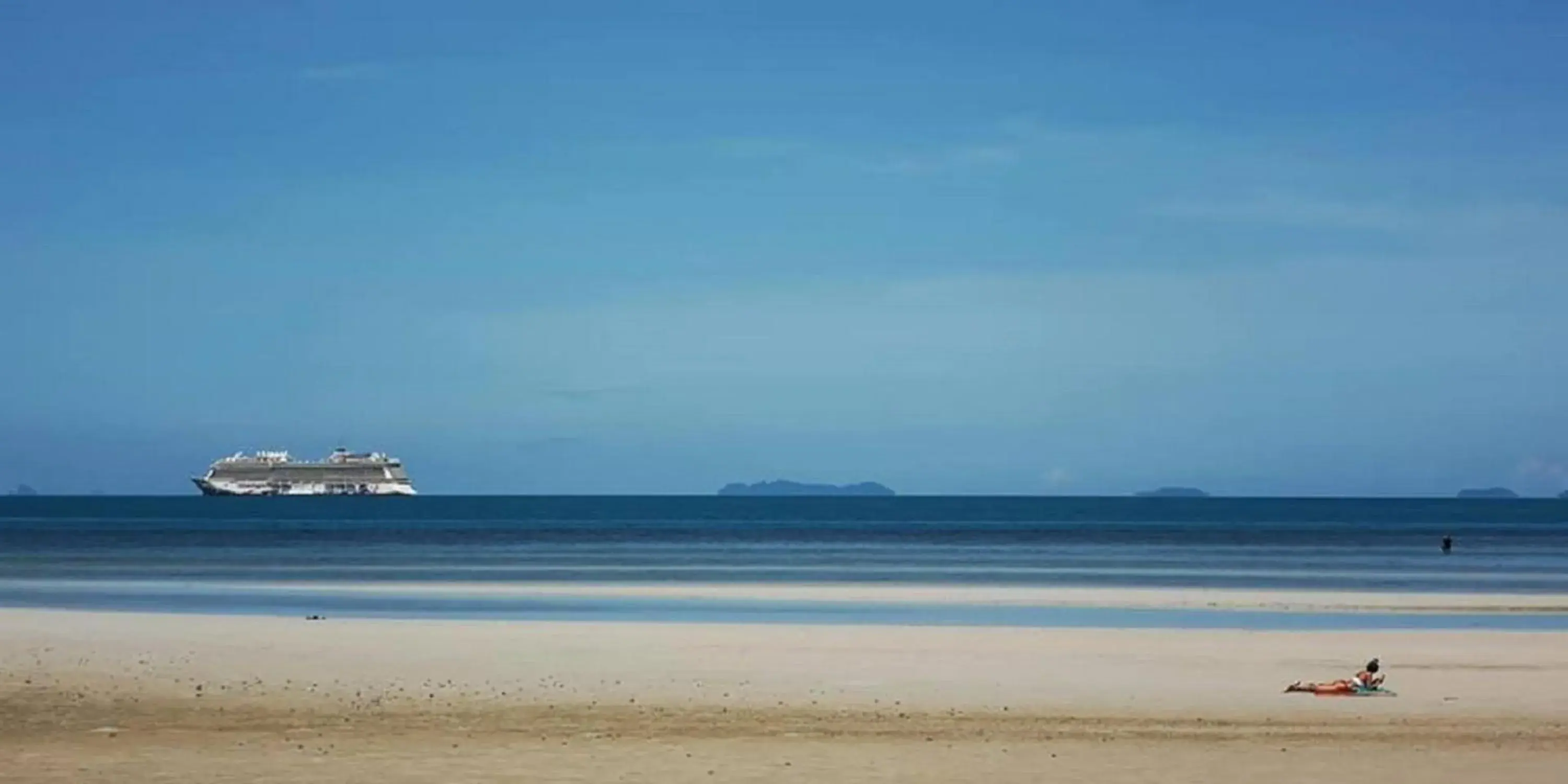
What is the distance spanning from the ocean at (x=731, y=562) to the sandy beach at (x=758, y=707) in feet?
20.6

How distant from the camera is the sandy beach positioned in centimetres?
1608

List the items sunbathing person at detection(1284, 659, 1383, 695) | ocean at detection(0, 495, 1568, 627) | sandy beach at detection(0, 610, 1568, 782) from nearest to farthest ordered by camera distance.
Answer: sandy beach at detection(0, 610, 1568, 782) < sunbathing person at detection(1284, 659, 1383, 695) < ocean at detection(0, 495, 1568, 627)

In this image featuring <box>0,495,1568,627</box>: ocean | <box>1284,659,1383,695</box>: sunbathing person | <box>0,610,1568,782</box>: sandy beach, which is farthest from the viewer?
<box>0,495,1568,627</box>: ocean

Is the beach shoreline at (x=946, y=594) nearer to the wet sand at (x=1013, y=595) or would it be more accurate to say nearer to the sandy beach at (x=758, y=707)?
the wet sand at (x=1013, y=595)

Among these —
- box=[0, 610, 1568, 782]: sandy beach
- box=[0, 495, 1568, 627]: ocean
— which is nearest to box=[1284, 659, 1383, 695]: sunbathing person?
box=[0, 610, 1568, 782]: sandy beach

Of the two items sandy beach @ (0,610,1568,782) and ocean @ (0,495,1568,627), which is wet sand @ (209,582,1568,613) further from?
sandy beach @ (0,610,1568,782)

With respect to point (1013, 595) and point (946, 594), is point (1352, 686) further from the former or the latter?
point (946, 594)

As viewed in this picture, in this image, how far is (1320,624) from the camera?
34188mm

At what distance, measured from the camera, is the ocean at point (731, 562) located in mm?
37406

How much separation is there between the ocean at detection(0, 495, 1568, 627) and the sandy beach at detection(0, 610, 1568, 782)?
20.6 feet

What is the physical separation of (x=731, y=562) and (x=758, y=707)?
4486 centimetres

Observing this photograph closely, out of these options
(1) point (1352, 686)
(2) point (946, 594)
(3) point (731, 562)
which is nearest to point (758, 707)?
(1) point (1352, 686)

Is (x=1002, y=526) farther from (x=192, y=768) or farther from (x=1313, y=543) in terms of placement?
(x=192, y=768)

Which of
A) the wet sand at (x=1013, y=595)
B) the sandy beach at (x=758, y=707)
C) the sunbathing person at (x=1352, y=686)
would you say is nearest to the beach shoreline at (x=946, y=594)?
the wet sand at (x=1013, y=595)
